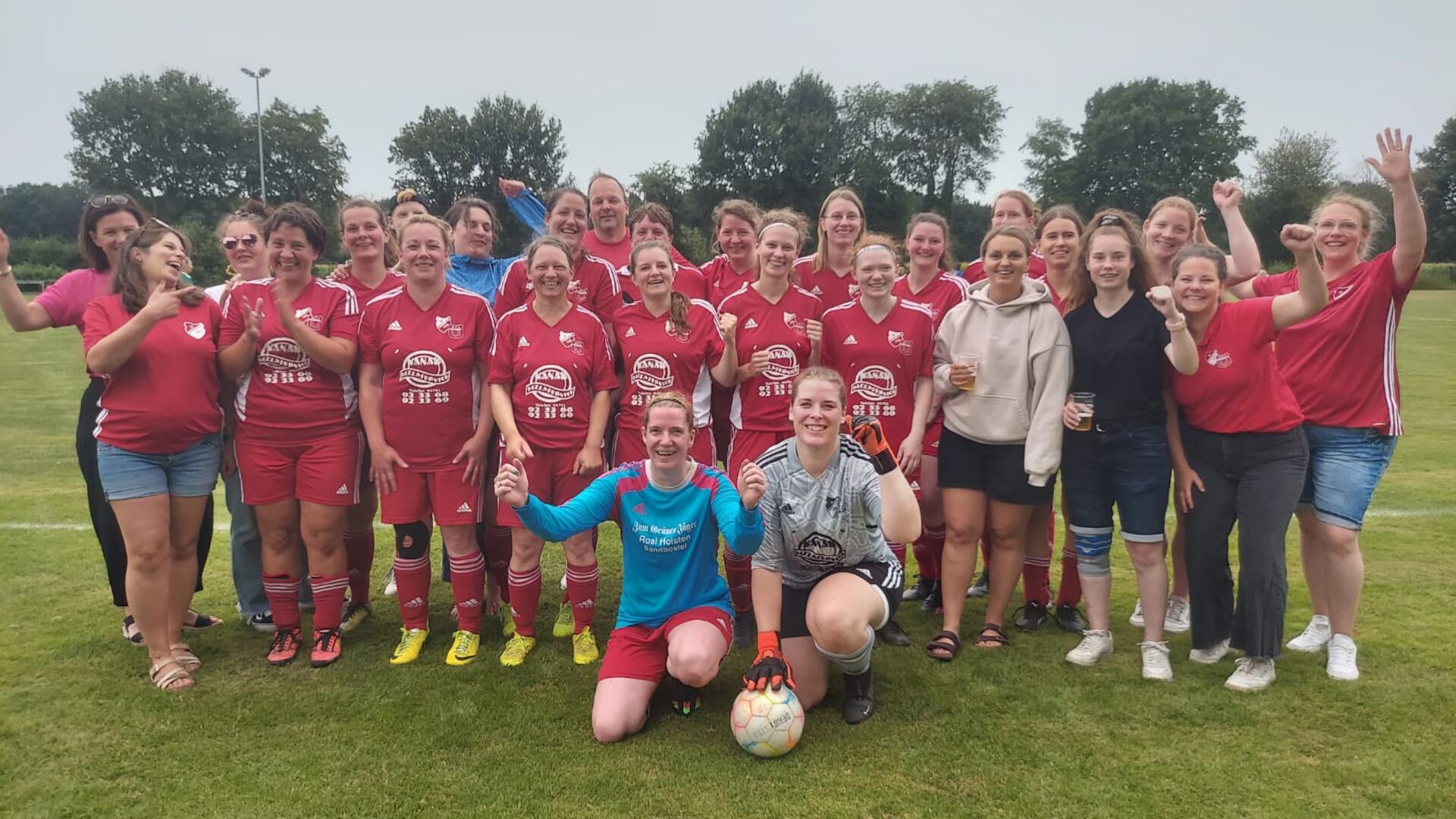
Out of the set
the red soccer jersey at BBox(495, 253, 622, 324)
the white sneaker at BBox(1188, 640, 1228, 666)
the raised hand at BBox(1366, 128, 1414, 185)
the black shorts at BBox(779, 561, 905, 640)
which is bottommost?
the white sneaker at BBox(1188, 640, 1228, 666)

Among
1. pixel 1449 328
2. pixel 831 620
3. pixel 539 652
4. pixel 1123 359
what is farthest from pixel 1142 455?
pixel 1449 328

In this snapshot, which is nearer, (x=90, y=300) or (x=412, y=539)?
(x=90, y=300)

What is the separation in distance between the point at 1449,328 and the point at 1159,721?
26.4 meters

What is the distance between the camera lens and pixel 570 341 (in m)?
3.99

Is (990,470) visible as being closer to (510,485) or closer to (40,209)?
(510,485)

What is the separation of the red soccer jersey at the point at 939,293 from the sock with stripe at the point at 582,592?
2235mm

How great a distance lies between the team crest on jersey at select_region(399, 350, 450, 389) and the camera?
3910 millimetres

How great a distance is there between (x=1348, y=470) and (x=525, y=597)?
397cm

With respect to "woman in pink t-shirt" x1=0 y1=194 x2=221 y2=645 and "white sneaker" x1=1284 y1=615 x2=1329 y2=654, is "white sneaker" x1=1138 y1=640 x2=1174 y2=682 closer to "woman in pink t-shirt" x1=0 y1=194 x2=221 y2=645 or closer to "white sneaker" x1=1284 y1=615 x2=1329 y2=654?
"white sneaker" x1=1284 y1=615 x2=1329 y2=654

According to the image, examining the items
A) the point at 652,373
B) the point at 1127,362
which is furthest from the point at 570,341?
the point at 1127,362

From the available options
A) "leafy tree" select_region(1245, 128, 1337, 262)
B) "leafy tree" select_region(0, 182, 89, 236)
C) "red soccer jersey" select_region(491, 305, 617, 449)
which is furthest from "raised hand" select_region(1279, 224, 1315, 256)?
"leafy tree" select_region(0, 182, 89, 236)

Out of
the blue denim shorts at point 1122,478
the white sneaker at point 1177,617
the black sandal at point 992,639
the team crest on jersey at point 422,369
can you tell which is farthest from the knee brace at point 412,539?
the white sneaker at point 1177,617

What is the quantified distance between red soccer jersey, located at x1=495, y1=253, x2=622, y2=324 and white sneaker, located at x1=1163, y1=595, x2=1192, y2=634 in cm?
349

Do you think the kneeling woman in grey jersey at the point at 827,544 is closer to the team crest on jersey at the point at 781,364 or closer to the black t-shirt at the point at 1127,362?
the team crest on jersey at the point at 781,364
